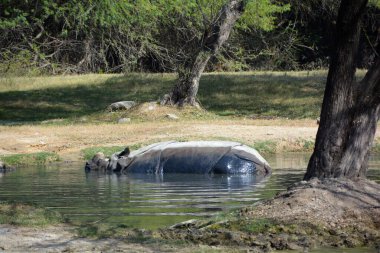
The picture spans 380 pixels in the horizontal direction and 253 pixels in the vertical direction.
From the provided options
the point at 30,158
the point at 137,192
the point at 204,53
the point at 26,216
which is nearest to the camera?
the point at 26,216

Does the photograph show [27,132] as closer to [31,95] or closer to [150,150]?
[150,150]

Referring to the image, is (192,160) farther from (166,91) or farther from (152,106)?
(166,91)

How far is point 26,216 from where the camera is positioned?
973cm

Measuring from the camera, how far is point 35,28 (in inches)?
846

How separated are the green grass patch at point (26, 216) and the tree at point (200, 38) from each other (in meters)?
14.7

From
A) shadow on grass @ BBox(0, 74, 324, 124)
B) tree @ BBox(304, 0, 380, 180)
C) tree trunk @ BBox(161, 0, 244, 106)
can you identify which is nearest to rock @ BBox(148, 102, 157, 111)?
tree trunk @ BBox(161, 0, 244, 106)

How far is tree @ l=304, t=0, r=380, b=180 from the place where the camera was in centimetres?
1013

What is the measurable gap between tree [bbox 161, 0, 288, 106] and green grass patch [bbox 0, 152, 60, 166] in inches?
255

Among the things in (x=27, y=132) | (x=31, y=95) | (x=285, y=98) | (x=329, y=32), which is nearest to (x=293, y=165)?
(x=27, y=132)

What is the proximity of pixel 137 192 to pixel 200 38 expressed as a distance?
44.7 ft

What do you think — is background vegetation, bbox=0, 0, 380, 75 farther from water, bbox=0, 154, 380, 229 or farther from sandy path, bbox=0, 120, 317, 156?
water, bbox=0, 154, 380, 229

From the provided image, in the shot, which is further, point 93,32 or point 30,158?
point 93,32

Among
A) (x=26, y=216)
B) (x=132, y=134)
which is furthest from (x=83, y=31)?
(x=26, y=216)

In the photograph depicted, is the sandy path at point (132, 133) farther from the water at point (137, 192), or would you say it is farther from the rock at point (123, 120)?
the water at point (137, 192)
